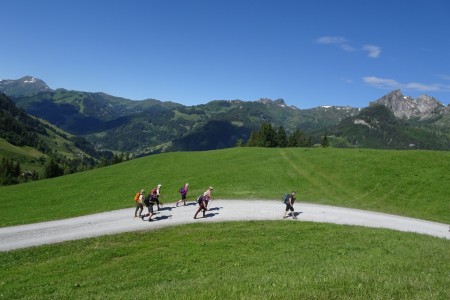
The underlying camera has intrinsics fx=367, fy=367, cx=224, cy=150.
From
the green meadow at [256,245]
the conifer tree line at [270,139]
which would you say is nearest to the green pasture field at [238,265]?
the green meadow at [256,245]

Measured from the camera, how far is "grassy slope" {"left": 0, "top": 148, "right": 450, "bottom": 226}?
153 ft

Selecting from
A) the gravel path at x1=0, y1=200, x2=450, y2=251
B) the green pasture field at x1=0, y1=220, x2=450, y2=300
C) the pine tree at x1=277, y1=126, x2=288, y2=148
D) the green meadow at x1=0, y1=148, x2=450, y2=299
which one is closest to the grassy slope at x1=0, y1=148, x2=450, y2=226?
the green meadow at x1=0, y1=148, x2=450, y2=299

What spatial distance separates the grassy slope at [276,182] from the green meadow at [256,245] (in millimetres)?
196

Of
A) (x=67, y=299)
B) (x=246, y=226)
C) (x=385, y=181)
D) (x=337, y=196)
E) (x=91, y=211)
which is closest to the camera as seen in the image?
(x=67, y=299)

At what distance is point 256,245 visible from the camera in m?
26.4

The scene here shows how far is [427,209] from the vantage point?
146 ft

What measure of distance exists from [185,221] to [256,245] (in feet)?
36.0

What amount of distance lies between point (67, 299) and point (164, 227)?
1609cm

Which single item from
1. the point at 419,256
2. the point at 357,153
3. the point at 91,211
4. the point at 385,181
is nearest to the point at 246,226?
the point at 419,256

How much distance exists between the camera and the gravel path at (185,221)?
3256 cm

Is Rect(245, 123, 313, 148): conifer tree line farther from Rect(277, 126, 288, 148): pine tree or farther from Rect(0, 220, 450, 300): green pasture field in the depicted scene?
Rect(0, 220, 450, 300): green pasture field

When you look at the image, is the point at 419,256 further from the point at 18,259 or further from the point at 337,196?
→ the point at 337,196

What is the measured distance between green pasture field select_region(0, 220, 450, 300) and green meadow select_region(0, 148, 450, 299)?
7 centimetres

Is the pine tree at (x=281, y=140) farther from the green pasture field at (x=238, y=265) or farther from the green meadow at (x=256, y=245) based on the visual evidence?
the green pasture field at (x=238, y=265)
